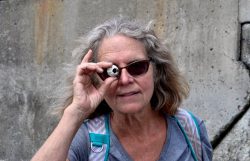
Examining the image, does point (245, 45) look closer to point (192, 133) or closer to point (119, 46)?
point (192, 133)

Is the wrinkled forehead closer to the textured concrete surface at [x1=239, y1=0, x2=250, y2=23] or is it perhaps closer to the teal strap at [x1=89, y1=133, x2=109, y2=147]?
the teal strap at [x1=89, y1=133, x2=109, y2=147]

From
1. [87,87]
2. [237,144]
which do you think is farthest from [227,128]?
[87,87]

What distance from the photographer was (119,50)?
2.29 metres

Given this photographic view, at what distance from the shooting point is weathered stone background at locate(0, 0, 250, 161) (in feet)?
12.0

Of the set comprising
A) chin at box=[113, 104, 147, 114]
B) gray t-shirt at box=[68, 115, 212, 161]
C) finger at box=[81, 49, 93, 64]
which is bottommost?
gray t-shirt at box=[68, 115, 212, 161]

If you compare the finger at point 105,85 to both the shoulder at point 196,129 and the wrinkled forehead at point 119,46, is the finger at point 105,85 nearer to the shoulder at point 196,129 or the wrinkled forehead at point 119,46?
the wrinkled forehead at point 119,46

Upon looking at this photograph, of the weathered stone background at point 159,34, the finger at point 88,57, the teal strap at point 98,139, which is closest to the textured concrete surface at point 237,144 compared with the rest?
the weathered stone background at point 159,34

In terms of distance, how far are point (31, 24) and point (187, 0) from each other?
124 centimetres

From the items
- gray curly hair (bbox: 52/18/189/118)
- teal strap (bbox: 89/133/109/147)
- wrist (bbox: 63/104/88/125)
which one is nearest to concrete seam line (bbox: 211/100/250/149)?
gray curly hair (bbox: 52/18/189/118)

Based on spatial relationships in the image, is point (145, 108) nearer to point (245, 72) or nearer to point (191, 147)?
point (191, 147)

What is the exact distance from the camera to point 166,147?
2373mm

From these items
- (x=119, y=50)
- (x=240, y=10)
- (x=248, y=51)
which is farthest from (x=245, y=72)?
(x=119, y=50)

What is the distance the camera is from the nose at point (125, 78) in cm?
223

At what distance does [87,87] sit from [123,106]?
0.54 feet
